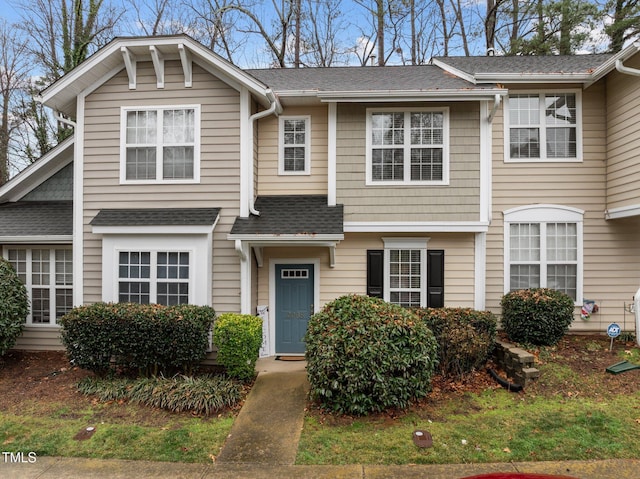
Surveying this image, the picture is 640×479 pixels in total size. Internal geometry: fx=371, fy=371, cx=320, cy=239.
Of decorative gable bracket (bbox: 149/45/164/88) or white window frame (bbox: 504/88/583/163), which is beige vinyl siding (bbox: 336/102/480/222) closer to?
white window frame (bbox: 504/88/583/163)

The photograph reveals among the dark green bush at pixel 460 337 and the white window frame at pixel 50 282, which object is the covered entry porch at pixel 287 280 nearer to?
the dark green bush at pixel 460 337

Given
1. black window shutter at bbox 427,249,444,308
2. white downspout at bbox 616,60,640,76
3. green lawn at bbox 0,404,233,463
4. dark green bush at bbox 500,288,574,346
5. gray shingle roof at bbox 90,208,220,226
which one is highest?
white downspout at bbox 616,60,640,76

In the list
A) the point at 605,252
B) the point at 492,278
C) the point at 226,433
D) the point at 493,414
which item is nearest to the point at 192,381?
the point at 226,433

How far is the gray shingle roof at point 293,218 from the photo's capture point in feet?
22.8

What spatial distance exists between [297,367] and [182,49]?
646cm

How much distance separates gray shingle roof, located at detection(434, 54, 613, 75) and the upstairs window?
591 mm

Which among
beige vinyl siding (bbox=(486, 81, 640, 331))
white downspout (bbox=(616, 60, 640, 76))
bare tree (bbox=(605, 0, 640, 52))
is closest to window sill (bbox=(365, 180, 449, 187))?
beige vinyl siding (bbox=(486, 81, 640, 331))

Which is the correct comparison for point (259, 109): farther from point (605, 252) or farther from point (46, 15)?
point (46, 15)

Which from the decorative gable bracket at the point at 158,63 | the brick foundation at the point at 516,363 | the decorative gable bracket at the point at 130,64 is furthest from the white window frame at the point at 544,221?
the decorative gable bracket at the point at 130,64

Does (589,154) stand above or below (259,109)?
below

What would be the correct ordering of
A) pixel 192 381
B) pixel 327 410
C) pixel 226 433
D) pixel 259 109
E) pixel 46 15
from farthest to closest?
pixel 46 15 → pixel 259 109 → pixel 192 381 → pixel 327 410 → pixel 226 433

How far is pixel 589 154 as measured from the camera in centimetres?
801

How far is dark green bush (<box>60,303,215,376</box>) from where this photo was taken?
629 centimetres

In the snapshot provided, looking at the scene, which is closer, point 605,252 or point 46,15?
point 605,252
